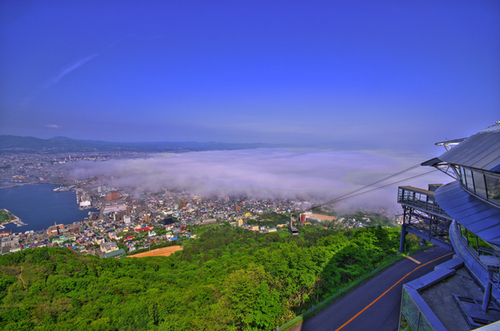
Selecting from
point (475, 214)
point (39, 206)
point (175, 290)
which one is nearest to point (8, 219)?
point (39, 206)

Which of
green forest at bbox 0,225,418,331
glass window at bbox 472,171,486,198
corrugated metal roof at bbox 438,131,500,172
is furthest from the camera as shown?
green forest at bbox 0,225,418,331

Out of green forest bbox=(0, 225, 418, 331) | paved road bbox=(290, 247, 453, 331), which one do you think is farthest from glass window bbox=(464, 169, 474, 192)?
green forest bbox=(0, 225, 418, 331)

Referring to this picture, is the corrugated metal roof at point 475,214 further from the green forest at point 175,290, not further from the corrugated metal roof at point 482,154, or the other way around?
the green forest at point 175,290

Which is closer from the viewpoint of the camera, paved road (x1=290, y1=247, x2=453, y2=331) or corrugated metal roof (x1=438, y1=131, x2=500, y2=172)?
corrugated metal roof (x1=438, y1=131, x2=500, y2=172)

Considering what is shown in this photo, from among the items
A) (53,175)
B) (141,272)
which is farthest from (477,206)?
(53,175)

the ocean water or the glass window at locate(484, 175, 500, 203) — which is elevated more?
the glass window at locate(484, 175, 500, 203)

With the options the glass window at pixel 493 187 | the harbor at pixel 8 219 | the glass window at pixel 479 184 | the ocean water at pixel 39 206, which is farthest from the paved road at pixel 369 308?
the harbor at pixel 8 219

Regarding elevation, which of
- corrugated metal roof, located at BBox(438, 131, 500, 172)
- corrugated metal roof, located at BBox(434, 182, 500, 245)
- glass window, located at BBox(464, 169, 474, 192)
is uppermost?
corrugated metal roof, located at BBox(438, 131, 500, 172)

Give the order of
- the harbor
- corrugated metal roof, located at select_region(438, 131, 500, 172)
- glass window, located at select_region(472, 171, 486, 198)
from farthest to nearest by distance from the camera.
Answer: the harbor, glass window, located at select_region(472, 171, 486, 198), corrugated metal roof, located at select_region(438, 131, 500, 172)

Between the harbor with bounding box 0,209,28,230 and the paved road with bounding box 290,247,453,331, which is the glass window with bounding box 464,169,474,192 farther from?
the harbor with bounding box 0,209,28,230
